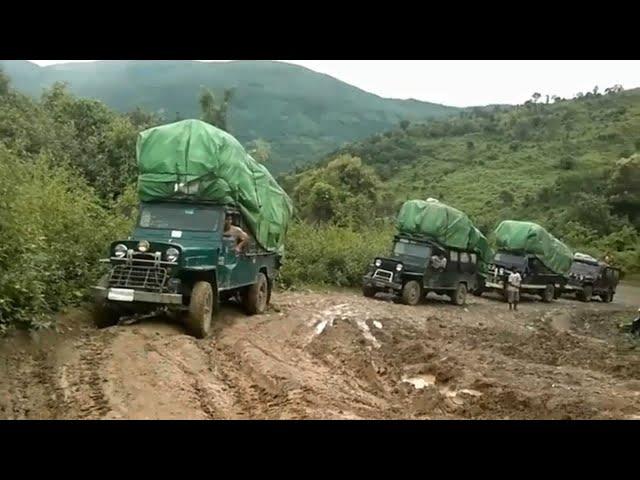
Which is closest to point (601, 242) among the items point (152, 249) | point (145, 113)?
point (145, 113)

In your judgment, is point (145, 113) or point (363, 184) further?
point (363, 184)

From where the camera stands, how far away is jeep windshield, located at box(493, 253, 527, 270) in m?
25.3

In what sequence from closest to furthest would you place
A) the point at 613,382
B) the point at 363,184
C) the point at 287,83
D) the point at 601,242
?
the point at 613,382 < the point at 363,184 < the point at 601,242 < the point at 287,83

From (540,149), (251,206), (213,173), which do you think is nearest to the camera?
(213,173)

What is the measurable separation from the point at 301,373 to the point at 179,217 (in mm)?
3781

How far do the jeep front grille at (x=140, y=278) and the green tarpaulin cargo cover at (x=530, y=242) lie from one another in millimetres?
17733

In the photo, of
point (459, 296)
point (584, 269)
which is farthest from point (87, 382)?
point (584, 269)

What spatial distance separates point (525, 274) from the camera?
2520 cm

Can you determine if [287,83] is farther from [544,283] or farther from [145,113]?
[544,283]

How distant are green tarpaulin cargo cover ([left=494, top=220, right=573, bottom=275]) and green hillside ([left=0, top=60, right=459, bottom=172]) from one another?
57195mm

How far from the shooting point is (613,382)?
32.9ft

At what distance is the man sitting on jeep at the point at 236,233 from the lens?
→ 1185 cm

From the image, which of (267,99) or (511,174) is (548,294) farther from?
(267,99)
